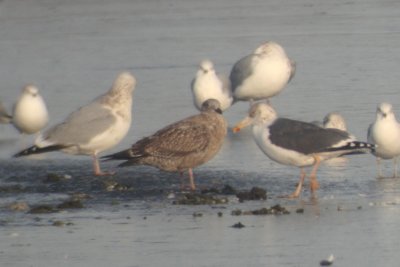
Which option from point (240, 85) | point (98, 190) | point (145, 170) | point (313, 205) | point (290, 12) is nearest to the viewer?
point (313, 205)

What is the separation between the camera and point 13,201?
34.6 ft

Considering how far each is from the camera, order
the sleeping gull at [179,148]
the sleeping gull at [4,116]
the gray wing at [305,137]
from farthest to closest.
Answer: the sleeping gull at [4,116]
the sleeping gull at [179,148]
the gray wing at [305,137]

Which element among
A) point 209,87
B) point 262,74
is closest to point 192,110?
point 209,87

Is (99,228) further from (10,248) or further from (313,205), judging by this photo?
(313,205)

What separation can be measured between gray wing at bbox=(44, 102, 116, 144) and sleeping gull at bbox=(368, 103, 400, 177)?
92.5 inches

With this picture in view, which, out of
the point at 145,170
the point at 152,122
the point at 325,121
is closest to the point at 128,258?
the point at 145,170

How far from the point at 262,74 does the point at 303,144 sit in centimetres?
580

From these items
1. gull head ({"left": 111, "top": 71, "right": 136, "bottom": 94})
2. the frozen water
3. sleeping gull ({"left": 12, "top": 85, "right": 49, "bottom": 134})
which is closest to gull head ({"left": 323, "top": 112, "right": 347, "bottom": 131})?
the frozen water

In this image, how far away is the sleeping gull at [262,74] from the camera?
1633cm

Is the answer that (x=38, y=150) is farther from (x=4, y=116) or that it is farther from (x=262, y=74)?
(x=262, y=74)

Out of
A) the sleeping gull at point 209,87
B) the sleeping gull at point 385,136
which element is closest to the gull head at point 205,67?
the sleeping gull at point 209,87

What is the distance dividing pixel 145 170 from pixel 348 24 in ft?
36.4

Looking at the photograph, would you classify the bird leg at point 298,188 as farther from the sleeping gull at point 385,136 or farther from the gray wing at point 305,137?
the sleeping gull at point 385,136

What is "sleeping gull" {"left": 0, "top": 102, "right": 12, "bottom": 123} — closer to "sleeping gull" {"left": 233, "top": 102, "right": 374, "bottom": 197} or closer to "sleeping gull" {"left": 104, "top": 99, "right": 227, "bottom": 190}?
"sleeping gull" {"left": 104, "top": 99, "right": 227, "bottom": 190}
